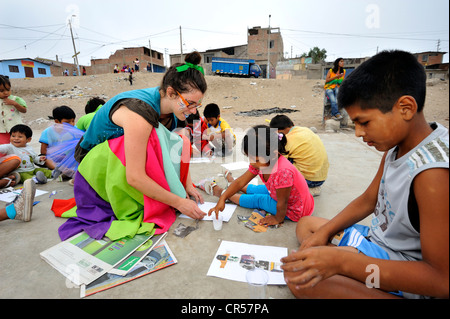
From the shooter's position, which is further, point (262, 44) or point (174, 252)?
point (262, 44)

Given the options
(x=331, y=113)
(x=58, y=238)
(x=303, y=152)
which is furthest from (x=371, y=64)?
(x=331, y=113)

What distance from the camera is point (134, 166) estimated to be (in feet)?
5.90

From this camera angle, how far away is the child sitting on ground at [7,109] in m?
3.64

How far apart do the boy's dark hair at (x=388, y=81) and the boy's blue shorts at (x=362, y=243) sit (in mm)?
683

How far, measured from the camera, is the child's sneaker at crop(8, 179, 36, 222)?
2.13 meters

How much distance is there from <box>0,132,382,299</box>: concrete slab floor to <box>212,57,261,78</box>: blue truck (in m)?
21.5

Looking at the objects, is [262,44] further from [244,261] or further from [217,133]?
[244,261]

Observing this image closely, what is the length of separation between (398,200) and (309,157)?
5.38 feet

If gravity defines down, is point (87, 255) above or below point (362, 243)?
below

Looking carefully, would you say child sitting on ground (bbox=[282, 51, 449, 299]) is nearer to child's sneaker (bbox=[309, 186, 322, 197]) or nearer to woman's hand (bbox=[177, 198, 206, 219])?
woman's hand (bbox=[177, 198, 206, 219])

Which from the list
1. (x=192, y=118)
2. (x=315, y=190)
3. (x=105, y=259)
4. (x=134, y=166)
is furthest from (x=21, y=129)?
(x=315, y=190)

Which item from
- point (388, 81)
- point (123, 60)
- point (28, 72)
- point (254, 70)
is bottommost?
point (388, 81)
